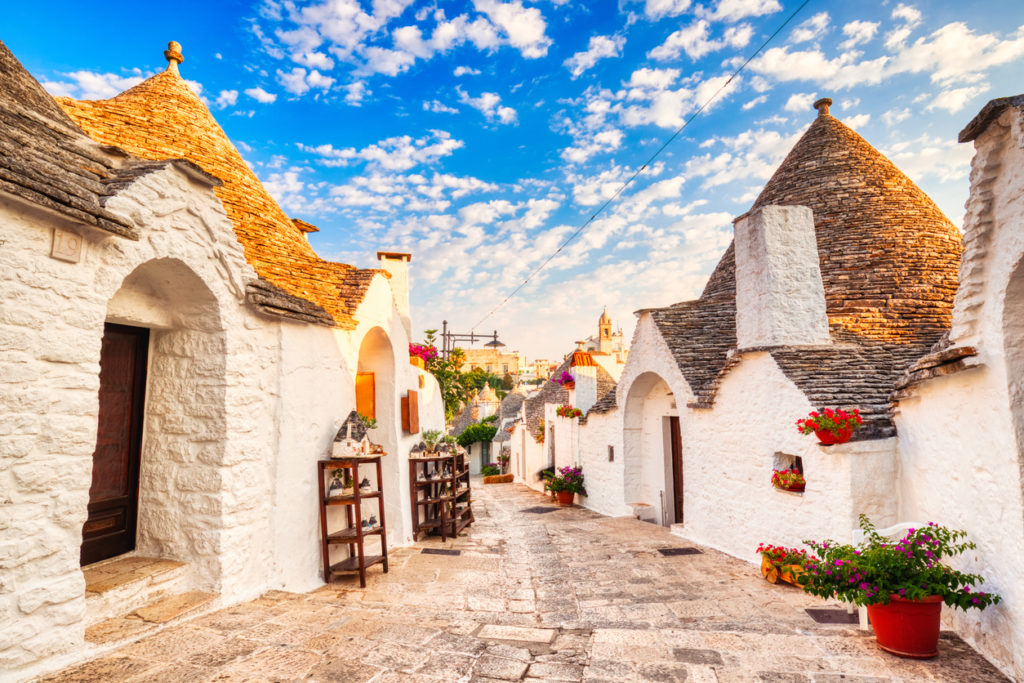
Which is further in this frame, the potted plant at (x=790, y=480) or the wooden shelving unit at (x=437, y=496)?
the wooden shelving unit at (x=437, y=496)

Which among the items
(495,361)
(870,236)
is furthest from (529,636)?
(495,361)

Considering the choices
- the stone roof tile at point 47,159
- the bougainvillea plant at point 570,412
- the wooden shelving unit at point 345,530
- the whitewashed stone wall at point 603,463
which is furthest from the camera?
the bougainvillea plant at point 570,412

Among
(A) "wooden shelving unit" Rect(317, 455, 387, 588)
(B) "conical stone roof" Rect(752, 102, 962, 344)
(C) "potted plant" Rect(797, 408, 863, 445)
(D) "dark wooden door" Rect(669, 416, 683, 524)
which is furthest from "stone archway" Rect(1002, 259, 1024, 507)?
(D) "dark wooden door" Rect(669, 416, 683, 524)

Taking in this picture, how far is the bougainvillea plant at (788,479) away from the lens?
603 centimetres

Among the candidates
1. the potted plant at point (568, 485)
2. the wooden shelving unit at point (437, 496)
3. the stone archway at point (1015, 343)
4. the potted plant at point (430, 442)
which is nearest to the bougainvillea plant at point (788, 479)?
the stone archway at point (1015, 343)

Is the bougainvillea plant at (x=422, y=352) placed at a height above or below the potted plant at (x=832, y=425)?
above

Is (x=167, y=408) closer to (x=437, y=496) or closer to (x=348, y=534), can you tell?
(x=348, y=534)

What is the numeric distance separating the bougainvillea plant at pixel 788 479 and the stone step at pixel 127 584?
6.41m

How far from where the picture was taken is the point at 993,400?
11.3 feet

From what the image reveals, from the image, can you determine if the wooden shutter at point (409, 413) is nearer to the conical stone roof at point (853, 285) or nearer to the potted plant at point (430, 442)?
the potted plant at point (430, 442)

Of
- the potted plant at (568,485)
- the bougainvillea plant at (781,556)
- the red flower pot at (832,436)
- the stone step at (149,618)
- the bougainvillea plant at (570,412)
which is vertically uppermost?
the bougainvillea plant at (570,412)

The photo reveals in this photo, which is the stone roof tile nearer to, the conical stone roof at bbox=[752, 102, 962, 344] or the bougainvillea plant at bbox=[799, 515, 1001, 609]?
the bougainvillea plant at bbox=[799, 515, 1001, 609]

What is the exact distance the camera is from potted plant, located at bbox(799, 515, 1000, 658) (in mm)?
3424

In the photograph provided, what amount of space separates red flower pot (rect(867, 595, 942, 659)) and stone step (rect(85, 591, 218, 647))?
5.14 metres
